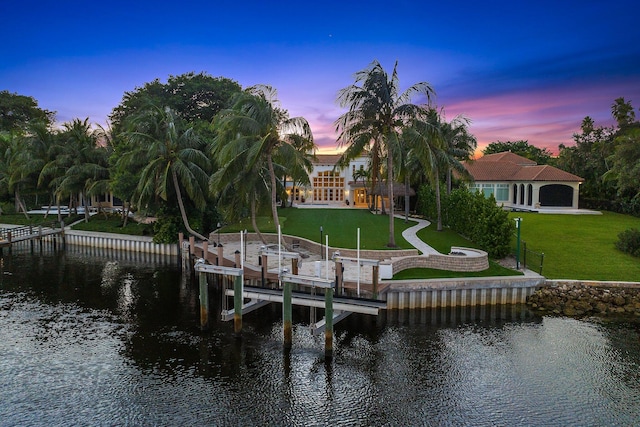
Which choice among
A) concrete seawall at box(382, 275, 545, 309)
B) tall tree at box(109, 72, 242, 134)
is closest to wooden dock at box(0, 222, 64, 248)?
tall tree at box(109, 72, 242, 134)

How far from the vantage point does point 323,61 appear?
92.3ft

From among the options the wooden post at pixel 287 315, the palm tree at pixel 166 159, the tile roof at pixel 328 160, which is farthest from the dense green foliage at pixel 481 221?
the tile roof at pixel 328 160

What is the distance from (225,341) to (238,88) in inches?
→ 1725

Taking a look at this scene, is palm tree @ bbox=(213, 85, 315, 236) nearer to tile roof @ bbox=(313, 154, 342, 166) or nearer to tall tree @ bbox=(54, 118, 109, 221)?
tall tree @ bbox=(54, 118, 109, 221)

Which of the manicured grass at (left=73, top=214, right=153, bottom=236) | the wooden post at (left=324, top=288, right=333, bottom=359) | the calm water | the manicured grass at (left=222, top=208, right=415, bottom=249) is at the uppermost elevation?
the manicured grass at (left=222, top=208, right=415, bottom=249)

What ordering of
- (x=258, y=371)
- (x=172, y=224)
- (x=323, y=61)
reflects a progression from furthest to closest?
1. (x=172, y=224)
2. (x=323, y=61)
3. (x=258, y=371)

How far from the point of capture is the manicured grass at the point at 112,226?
115 feet

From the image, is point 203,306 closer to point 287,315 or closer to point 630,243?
point 287,315

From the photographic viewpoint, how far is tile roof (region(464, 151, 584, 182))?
46.2 m

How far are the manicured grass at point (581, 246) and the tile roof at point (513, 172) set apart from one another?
7.43m

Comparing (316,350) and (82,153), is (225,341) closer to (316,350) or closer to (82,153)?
(316,350)

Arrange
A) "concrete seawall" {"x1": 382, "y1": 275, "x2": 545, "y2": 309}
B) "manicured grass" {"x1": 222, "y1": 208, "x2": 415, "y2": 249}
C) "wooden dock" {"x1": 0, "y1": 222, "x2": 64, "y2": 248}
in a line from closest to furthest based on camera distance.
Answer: "concrete seawall" {"x1": 382, "y1": 275, "x2": 545, "y2": 309}
"manicured grass" {"x1": 222, "y1": 208, "x2": 415, "y2": 249}
"wooden dock" {"x1": 0, "y1": 222, "x2": 64, "y2": 248}

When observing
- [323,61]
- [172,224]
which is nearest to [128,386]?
[172,224]

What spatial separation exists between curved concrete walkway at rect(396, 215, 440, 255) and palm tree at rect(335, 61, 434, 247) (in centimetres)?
366
